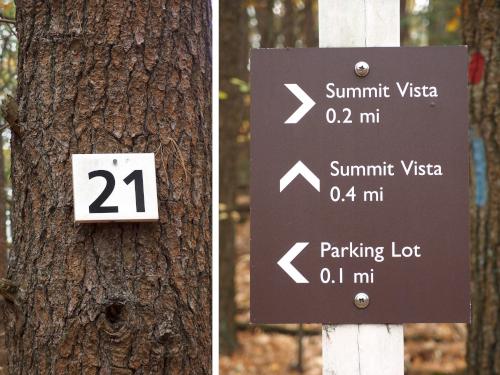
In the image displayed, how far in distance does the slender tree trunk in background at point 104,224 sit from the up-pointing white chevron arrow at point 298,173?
0.36 meters

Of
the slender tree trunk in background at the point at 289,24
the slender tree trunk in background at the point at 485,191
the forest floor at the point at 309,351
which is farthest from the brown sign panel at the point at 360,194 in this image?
the slender tree trunk in background at the point at 289,24

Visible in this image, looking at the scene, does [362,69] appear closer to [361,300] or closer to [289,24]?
[361,300]

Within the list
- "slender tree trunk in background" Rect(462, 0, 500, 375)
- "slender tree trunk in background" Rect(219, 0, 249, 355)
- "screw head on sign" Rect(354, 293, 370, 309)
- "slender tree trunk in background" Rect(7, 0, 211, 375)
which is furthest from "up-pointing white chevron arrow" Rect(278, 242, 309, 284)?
"slender tree trunk in background" Rect(219, 0, 249, 355)

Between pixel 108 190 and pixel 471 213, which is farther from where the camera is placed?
pixel 471 213

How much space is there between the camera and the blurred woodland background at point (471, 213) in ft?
15.3

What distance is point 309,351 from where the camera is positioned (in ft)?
29.7

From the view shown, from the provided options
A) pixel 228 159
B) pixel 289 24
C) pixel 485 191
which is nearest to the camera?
pixel 485 191

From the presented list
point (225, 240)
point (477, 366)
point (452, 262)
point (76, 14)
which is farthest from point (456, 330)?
point (76, 14)

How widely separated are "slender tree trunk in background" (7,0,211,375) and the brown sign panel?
0.29 meters

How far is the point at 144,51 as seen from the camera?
2379 mm

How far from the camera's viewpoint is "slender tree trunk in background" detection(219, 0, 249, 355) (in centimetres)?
871

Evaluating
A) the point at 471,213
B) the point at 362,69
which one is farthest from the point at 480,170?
the point at 362,69

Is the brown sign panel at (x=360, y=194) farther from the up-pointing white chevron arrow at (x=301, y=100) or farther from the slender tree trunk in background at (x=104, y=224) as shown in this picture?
the slender tree trunk in background at (x=104, y=224)

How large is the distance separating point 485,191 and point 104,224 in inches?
127
